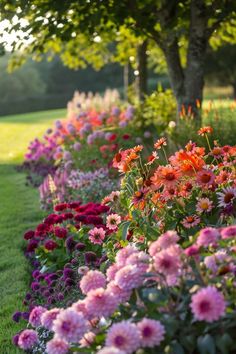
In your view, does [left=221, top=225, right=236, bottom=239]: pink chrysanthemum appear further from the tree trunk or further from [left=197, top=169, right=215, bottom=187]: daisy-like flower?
the tree trunk

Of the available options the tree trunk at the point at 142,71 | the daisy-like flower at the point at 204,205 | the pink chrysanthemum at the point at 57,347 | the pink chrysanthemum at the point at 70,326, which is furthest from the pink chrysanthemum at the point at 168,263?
the tree trunk at the point at 142,71

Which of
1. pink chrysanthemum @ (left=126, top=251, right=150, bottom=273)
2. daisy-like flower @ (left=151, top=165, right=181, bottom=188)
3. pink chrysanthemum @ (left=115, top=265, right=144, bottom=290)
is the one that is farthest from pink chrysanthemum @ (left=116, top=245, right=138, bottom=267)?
daisy-like flower @ (left=151, top=165, right=181, bottom=188)

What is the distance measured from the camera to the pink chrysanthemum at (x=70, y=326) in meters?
2.44

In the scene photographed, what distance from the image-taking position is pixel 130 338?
2.27 meters

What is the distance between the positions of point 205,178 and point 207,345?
1.42 m

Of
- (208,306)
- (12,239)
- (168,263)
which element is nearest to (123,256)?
(168,263)

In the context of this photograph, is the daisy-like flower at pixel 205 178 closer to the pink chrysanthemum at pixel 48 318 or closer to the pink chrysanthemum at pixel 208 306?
the pink chrysanthemum at pixel 48 318

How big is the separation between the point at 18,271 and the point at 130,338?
11.1ft

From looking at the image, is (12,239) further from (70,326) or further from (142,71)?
(142,71)

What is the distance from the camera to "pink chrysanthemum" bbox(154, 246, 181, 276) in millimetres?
2439

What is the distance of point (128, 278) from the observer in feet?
8.64

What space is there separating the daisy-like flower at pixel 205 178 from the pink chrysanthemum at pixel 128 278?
46.6 inches

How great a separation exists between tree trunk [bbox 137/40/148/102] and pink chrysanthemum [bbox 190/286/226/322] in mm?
11588

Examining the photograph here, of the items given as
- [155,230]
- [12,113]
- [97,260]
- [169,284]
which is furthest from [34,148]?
[12,113]
